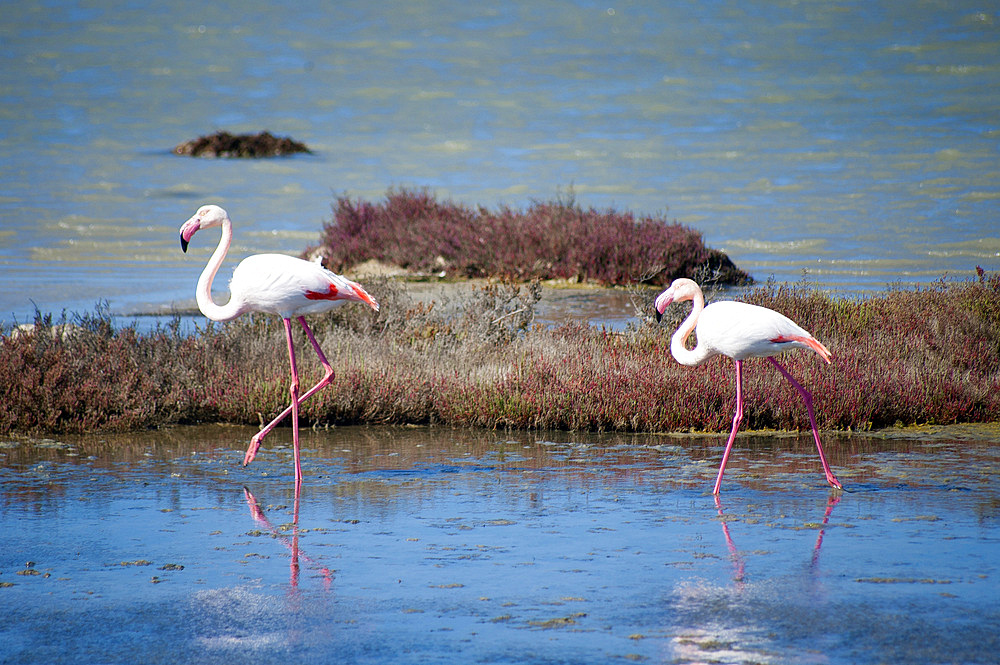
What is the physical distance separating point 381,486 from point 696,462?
233 cm

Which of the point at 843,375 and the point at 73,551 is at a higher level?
the point at 843,375

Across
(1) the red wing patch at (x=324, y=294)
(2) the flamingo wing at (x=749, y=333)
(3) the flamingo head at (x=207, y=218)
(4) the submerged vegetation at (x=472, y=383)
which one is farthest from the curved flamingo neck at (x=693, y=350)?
(3) the flamingo head at (x=207, y=218)

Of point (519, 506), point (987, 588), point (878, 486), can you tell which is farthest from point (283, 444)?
point (987, 588)

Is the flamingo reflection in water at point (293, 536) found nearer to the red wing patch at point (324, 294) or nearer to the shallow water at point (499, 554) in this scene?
the shallow water at point (499, 554)

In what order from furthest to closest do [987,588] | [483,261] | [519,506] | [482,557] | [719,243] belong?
[719,243] < [483,261] < [519,506] < [482,557] < [987,588]

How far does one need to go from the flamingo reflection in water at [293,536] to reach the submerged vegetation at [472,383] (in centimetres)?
249

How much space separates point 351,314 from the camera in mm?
12438

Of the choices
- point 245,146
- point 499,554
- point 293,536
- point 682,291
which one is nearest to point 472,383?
point 682,291

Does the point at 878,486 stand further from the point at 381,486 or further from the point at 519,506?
the point at 381,486

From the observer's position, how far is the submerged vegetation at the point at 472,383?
31.5ft

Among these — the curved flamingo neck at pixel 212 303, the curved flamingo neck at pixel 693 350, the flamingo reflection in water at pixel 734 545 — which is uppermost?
the curved flamingo neck at pixel 212 303

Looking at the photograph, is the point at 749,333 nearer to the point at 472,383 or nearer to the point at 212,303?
the point at 472,383

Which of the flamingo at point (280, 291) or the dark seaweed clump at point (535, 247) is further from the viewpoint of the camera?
the dark seaweed clump at point (535, 247)

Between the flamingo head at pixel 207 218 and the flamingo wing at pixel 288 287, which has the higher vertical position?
the flamingo head at pixel 207 218
